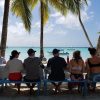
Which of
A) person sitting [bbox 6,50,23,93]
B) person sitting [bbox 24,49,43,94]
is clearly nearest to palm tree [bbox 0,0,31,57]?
person sitting [bbox 6,50,23,93]

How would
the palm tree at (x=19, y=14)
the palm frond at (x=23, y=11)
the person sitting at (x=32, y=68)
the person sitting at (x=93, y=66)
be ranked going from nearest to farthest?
the person sitting at (x=32, y=68), the person sitting at (x=93, y=66), the palm tree at (x=19, y=14), the palm frond at (x=23, y=11)

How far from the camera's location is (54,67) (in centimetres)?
1205

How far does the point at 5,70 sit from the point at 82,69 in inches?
90.1

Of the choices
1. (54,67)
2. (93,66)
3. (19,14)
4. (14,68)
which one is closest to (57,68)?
(54,67)

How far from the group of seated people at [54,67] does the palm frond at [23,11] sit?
8.81 meters

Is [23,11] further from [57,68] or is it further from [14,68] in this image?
[57,68]

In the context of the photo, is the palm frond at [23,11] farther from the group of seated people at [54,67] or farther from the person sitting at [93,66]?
the person sitting at [93,66]

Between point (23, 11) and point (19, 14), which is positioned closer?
point (23, 11)

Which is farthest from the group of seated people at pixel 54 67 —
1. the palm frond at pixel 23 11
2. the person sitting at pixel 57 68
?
the palm frond at pixel 23 11

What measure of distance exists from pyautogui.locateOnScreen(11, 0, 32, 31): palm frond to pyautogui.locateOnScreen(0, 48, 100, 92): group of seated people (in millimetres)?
8806

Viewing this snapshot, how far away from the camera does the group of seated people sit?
39.2ft

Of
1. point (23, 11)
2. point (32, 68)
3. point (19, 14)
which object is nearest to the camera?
point (32, 68)

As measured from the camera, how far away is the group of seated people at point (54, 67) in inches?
470

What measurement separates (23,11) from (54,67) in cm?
934
